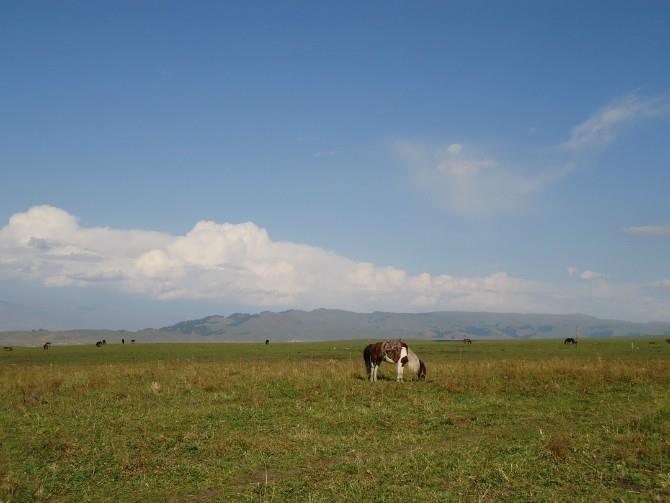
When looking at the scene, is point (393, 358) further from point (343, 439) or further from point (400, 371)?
point (343, 439)

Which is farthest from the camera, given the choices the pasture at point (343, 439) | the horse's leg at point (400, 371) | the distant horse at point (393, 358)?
the distant horse at point (393, 358)

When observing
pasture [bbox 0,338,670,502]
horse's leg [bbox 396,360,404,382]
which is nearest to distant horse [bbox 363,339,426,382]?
horse's leg [bbox 396,360,404,382]

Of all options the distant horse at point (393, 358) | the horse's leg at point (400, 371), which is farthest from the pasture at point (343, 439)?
the distant horse at point (393, 358)

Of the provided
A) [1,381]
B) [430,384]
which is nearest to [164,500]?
[430,384]

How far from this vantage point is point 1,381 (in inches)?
979

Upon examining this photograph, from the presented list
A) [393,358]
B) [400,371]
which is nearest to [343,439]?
[400,371]

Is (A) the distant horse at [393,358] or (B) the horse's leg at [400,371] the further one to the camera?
(A) the distant horse at [393,358]

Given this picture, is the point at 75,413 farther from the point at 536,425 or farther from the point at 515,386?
the point at 515,386

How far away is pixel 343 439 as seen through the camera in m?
13.5

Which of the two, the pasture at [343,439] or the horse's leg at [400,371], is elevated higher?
the horse's leg at [400,371]

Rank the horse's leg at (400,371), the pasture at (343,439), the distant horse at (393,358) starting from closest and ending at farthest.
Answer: the pasture at (343,439), the horse's leg at (400,371), the distant horse at (393,358)

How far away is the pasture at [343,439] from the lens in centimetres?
1006

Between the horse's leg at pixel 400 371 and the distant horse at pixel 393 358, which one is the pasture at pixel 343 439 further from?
the distant horse at pixel 393 358

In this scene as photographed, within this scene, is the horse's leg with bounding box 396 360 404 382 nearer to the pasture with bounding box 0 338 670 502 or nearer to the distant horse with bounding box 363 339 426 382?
the distant horse with bounding box 363 339 426 382
